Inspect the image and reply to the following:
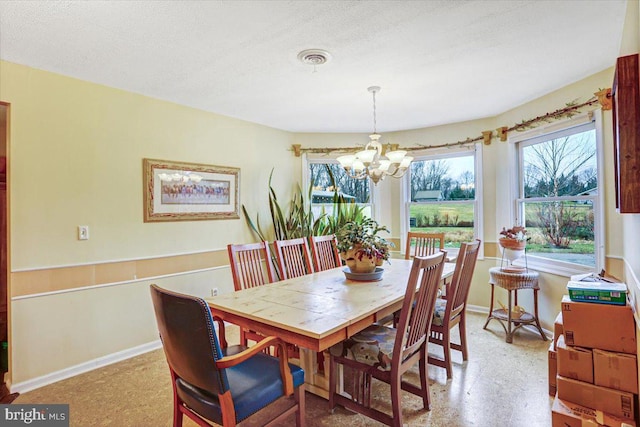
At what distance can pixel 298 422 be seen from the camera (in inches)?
67.8

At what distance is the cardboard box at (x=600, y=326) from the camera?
1.82 m

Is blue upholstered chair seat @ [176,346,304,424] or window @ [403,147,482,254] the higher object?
window @ [403,147,482,254]

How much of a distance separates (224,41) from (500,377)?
313 centimetres

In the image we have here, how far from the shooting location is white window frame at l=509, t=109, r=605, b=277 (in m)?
2.86

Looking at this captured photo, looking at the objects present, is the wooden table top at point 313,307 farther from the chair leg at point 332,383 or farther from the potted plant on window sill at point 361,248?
the chair leg at point 332,383

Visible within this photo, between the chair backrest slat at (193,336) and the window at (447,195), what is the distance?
12.5 feet

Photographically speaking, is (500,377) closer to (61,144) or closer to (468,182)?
(468,182)

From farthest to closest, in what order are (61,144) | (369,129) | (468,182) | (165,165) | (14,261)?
(369,129), (468,182), (165,165), (61,144), (14,261)

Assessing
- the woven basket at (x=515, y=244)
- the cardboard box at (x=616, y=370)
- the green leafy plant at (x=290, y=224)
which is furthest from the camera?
the green leafy plant at (x=290, y=224)

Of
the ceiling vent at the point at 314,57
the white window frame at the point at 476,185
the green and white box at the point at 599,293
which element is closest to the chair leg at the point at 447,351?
the green and white box at the point at 599,293

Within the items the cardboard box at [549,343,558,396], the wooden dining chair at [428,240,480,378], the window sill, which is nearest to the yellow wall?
the wooden dining chair at [428,240,480,378]

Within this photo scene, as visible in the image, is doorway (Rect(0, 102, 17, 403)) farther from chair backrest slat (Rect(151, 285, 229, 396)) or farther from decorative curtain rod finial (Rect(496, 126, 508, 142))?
decorative curtain rod finial (Rect(496, 126, 508, 142))

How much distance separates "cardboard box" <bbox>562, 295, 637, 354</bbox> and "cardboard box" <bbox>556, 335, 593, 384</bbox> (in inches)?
1.6

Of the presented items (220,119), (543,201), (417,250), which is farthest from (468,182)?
(220,119)
